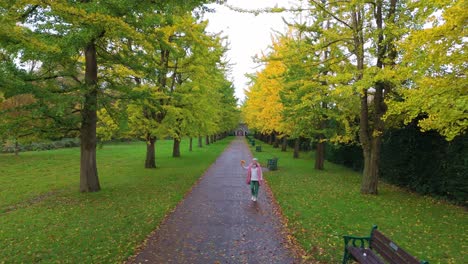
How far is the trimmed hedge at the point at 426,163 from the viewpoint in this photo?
1049 cm

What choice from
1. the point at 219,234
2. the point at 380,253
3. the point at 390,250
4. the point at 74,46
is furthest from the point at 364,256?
the point at 74,46

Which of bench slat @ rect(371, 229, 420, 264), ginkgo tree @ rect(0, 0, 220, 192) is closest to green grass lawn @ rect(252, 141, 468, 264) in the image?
bench slat @ rect(371, 229, 420, 264)

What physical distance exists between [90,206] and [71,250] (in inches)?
150

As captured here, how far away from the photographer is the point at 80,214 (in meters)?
9.14

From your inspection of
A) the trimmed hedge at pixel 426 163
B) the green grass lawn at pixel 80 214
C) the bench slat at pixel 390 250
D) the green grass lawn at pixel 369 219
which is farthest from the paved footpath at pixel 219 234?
the trimmed hedge at pixel 426 163

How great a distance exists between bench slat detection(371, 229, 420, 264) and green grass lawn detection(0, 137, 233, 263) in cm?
439

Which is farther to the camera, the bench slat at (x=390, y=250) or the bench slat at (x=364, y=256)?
the bench slat at (x=364, y=256)

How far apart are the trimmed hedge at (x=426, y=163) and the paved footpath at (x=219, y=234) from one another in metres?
5.89

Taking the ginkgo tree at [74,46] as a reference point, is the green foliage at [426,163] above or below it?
below

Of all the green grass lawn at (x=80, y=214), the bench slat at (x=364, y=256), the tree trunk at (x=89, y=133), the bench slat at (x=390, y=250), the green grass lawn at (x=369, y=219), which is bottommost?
the green grass lawn at (x=80, y=214)

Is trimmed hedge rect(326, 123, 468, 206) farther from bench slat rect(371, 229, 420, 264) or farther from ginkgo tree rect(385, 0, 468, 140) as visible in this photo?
bench slat rect(371, 229, 420, 264)

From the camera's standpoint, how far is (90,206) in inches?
396

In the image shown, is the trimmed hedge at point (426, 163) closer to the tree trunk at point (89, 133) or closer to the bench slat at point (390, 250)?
the bench slat at point (390, 250)

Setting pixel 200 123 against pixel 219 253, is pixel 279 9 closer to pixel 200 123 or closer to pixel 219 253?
pixel 219 253
